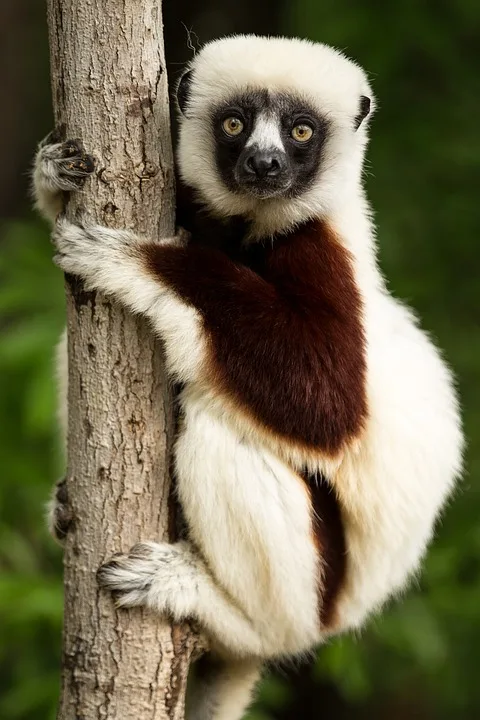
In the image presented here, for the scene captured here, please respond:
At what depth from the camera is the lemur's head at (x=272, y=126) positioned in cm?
475

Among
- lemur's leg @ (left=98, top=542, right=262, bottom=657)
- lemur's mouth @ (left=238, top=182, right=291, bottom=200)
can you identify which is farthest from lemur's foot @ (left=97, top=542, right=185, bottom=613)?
lemur's mouth @ (left=238, top=182, right=291, bottom=200)

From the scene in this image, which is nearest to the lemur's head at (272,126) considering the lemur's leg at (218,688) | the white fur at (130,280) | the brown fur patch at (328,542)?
the white fur at (130,280)

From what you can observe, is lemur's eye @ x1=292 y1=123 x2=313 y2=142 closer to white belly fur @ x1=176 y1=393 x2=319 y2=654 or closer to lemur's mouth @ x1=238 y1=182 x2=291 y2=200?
lemur's mouth @ x1=238 y1=182 x2=291 y2=200

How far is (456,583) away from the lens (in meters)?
7.48

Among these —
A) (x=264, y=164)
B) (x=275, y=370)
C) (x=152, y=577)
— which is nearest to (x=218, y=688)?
(x=152, y=577)

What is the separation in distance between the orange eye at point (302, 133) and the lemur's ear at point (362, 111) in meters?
→ 0.29

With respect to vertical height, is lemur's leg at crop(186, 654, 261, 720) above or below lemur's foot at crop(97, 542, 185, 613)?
below

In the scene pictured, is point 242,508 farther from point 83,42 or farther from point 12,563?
point 12,563

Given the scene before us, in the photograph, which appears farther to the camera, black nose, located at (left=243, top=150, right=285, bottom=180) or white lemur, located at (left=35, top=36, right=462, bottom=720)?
black nose, located at (left=243, top=150, right=285, bottom=180)

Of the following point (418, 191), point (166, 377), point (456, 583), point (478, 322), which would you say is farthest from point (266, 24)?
point (166, 377)

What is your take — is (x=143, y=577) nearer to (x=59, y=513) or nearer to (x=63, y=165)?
(x=59, y=513)

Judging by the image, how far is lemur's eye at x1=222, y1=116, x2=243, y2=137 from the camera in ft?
16.0

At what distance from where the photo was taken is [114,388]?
13.7 feet

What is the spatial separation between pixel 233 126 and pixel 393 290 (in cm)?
281
